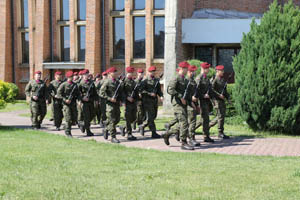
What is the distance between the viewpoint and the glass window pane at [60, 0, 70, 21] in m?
25.6

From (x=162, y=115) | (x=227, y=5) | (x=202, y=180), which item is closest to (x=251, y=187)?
(x=202, y=180)

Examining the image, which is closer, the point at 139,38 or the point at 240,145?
the point at 240,145

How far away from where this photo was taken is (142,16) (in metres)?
22.4

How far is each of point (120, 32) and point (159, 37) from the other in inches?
105

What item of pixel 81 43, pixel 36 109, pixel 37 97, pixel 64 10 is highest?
pixel 64 10

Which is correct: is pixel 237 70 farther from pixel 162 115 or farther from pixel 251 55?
pixel 162 115

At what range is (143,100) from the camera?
11711 millimetres

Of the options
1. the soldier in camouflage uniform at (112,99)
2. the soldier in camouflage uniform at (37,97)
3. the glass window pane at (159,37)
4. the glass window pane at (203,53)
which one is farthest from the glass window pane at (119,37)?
the soldier in camouflage uniform at (112,99)

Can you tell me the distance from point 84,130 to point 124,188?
6829mm

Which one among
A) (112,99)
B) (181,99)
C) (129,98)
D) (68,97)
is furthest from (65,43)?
(181,99)

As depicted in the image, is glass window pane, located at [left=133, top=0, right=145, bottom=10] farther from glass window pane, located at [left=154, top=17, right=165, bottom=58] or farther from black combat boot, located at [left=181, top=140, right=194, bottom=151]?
black combat boot, located at [left=181, top=140, right=194, bottom=151]

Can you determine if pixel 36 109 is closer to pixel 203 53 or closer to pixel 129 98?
pixel 129 98

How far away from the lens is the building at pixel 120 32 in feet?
65.0

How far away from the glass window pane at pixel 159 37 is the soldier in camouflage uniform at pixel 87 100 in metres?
9.49
